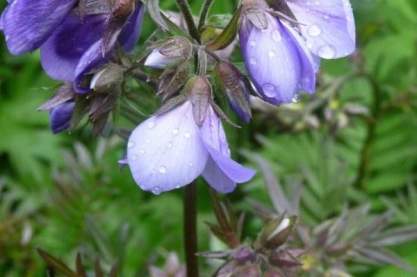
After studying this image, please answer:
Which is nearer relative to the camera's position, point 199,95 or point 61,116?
point 199,95

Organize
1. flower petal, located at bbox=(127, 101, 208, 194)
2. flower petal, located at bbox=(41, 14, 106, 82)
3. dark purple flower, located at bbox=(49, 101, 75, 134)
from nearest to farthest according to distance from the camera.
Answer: flower petal, located at bbox=(127, 101, 208, 194) → flower petal, located at bbox=(41, 14, 106, 82) → dark purple flower, located at bbox=(49, 101, 75, 134)

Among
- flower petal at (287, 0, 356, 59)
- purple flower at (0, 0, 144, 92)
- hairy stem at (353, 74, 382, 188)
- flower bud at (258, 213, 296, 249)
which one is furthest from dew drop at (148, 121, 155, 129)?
hairy stem at (353, 74, 382, 188)

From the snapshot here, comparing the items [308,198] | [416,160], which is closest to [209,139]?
[308,198]

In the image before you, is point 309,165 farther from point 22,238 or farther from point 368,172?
point 22,238

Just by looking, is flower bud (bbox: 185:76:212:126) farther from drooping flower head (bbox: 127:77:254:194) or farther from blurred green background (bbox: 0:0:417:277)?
blurred green background (bbox: 0:0:417:277)

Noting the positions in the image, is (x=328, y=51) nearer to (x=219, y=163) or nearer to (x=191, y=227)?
(x=219, y=163)

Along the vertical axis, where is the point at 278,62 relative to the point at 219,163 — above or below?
above

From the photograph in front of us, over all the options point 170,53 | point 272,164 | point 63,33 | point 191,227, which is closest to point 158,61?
point 170,53
